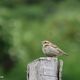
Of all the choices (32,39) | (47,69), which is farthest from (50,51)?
(32,39)

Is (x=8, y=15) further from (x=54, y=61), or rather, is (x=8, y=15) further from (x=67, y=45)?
(x=54, y=61)

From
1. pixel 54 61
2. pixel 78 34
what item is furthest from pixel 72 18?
pixel 54 61

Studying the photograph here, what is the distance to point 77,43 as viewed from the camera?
11.8m

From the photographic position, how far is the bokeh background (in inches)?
427

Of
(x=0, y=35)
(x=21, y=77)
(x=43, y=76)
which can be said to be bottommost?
(x=43, y=76)

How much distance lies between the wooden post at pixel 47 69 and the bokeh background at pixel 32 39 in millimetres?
4968

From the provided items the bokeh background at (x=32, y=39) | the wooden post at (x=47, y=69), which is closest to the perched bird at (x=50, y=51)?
the wooden post at (x=47, y=69)

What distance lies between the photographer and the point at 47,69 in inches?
204

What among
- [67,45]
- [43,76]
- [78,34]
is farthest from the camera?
[78,34]

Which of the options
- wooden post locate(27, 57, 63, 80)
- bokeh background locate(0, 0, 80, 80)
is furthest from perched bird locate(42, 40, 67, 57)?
bokeh background locate(0, 0, 80, 80)

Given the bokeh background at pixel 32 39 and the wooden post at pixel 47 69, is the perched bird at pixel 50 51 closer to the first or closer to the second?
the wooden post at pixel 47 69

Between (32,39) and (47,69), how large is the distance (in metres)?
6.33

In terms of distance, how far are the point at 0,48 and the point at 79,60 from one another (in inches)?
66.0

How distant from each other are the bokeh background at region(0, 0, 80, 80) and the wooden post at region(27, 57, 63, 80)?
497 cm
